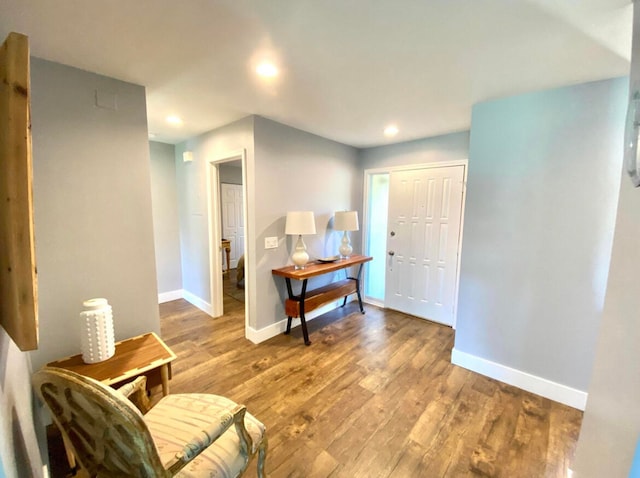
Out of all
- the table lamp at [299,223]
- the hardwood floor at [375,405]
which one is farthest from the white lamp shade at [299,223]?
the hardwood floor at [375,405]

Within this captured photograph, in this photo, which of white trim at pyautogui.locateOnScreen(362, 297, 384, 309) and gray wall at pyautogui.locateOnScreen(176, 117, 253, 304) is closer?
gray wall at pyautogui.locateOnScreen(176, 117, 253, 304)

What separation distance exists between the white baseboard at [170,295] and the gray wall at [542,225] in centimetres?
393

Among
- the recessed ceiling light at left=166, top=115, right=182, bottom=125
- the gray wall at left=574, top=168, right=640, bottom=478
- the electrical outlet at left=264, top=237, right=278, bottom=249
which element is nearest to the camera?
the gray wall at left=574, top=168, right=640, bottom=478

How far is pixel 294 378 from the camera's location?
2271 mm

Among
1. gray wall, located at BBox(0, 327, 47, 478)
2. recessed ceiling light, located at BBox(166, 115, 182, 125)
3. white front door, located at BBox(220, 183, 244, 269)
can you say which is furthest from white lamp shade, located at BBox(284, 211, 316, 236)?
white front door, located at BBox(220, 183, 244, 269)

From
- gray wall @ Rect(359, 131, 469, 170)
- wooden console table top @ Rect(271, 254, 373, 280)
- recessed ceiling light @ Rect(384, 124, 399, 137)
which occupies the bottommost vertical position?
wooden console table top @ Rect(271, 254, 373, 280)

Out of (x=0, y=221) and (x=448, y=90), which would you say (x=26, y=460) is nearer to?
(x=0, y=221)

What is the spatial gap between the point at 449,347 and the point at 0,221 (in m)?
3.32

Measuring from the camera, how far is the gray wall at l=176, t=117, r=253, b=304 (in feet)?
9.74

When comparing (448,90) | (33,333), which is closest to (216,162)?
(448,90)

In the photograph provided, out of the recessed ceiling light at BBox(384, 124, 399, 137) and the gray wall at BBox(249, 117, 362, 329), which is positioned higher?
the recessed ceiling light at BBox(384, 124, 399, 137)

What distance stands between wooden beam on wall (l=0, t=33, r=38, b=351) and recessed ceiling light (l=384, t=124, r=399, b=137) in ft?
9.16

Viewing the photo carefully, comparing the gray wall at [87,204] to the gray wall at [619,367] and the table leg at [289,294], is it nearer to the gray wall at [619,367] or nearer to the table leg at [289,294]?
the table leg at [289,294]

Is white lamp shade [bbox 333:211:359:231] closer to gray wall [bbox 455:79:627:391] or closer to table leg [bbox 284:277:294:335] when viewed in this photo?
table leg [bbox 284:277:294:335]
